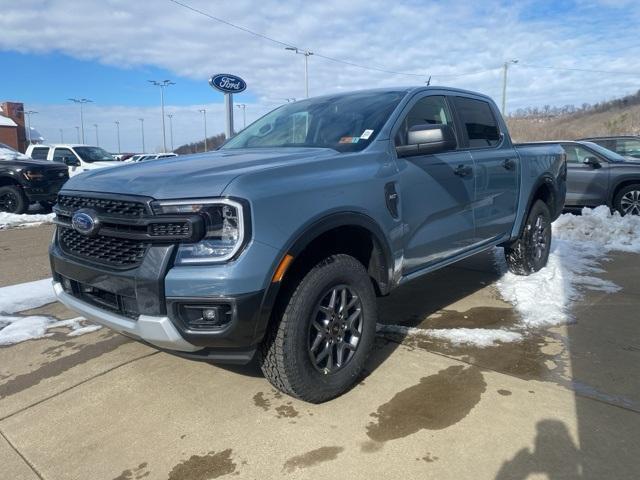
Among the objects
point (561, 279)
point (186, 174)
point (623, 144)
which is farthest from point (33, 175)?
point (623, 144)

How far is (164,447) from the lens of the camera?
Result: 2525 mm

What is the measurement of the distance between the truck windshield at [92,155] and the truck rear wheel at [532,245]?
1397 centimetres

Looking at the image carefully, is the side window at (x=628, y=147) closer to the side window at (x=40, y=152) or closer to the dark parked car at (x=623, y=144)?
the dark parked car at (x=623, y=144)

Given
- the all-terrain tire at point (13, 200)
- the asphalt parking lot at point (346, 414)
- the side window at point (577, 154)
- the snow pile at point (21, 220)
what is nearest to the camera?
the asphalt parking lot at point (346, 414)

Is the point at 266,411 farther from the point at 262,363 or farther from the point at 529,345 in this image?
the point at 529,345

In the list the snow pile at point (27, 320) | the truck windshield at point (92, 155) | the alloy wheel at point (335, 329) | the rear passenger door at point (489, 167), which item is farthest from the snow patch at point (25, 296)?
the truck windshield at point (92, 155)

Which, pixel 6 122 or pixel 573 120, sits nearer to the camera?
pixel 6 122

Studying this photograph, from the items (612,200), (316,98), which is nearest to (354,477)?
(316,98)

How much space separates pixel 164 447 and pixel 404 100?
8.92 ft

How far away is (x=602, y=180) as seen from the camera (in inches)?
396

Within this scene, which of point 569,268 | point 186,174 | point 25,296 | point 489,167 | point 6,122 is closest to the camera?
point 186,174

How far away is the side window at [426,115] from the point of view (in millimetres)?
3520

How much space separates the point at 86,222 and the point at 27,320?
2.15 meters

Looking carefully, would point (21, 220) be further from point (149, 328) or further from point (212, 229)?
point (212, 229)
